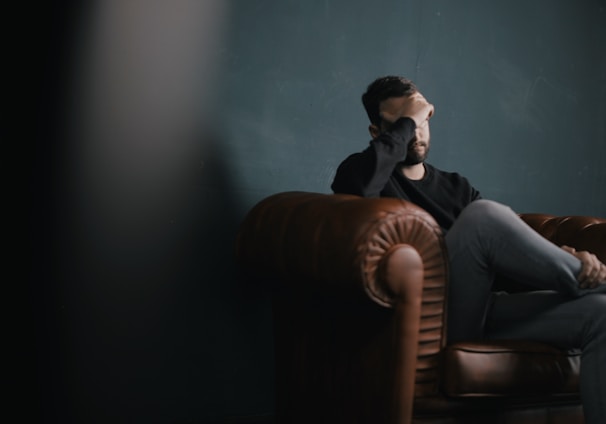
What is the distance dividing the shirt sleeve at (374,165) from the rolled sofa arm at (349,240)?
0.16 m

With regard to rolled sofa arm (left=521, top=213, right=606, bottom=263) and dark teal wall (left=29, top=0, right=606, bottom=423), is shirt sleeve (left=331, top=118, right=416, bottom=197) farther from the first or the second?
rolled sofa arm (left=521, top=213, right=606, bottom=263)

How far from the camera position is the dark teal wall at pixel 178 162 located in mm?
2021

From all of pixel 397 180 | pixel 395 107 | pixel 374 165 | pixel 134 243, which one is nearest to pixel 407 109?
pixel 395 107

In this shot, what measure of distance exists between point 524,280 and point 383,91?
78 cm

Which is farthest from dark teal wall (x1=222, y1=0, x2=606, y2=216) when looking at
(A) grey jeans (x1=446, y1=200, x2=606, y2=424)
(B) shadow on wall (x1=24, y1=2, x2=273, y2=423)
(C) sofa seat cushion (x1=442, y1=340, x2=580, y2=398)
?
(C) sofa seat cushion (x1=442, y1=340, x2=580, y2=398)

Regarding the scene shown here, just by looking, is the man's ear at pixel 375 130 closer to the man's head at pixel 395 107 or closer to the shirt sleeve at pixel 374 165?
the man's head at pixel 395 107

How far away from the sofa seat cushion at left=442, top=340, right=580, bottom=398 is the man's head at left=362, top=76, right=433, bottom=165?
669 mm

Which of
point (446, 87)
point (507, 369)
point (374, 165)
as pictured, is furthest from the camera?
point (446, 87)

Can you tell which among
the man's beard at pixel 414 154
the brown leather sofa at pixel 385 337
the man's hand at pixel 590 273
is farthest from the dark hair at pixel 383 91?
the man's hand at pixel 590 273

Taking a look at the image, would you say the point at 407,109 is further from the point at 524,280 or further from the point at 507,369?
the point at 507,369

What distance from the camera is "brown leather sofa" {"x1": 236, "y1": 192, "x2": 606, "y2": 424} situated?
150cm

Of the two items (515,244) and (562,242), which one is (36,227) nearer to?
(515,244)

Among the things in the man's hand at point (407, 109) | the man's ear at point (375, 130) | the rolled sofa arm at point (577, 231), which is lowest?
the rolled sofa arm at point (577, 231)

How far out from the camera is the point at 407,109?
2.12 meters
